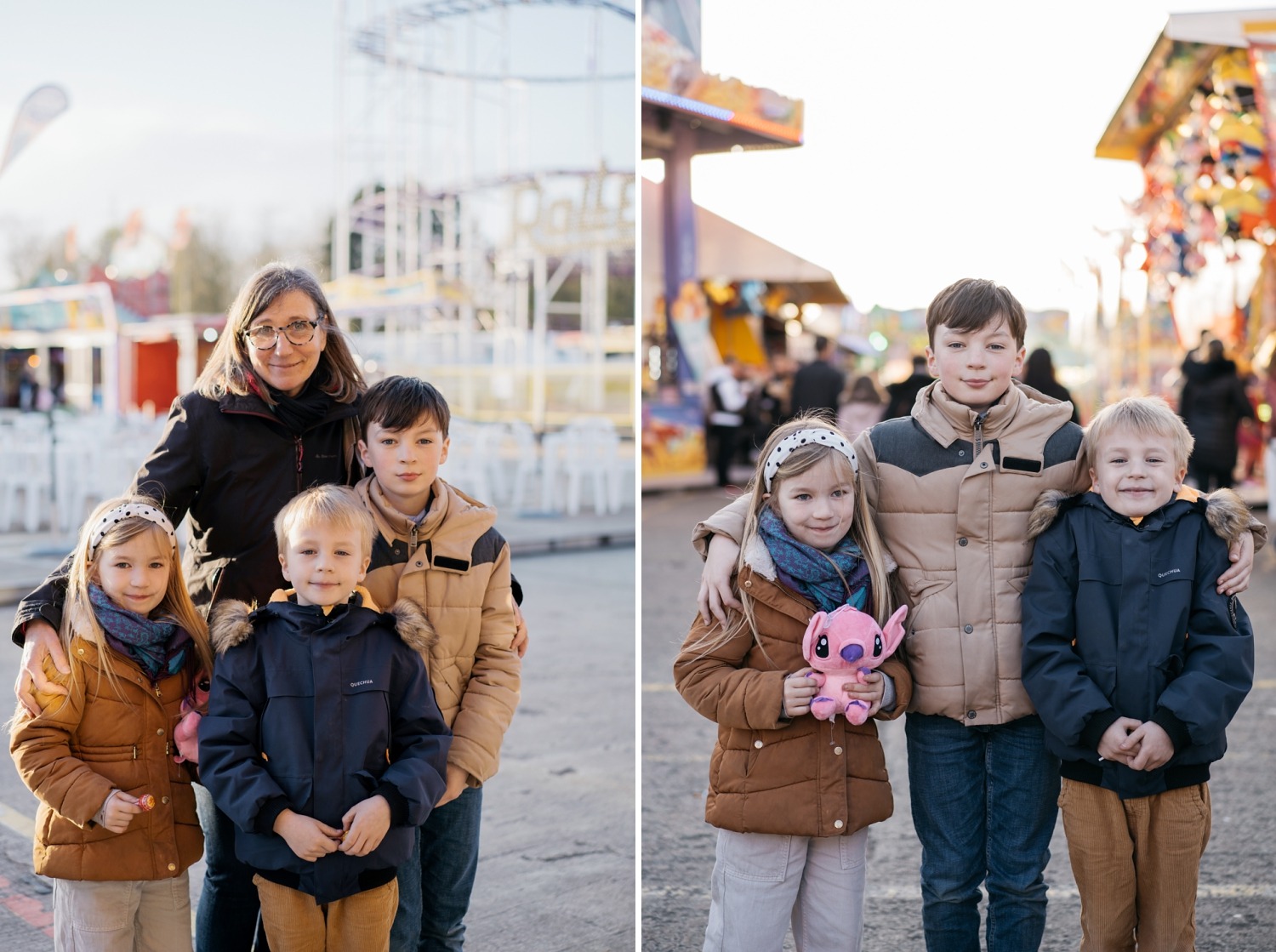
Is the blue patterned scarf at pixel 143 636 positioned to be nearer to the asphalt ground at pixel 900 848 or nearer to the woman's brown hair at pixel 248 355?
the woman's brown hair at pixel 248 355

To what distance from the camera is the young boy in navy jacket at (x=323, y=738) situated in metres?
2.28

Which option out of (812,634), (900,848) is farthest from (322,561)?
(900,848)

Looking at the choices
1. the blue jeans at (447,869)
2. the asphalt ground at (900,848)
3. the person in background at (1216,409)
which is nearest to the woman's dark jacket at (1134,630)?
the asphalt ground at (900,848)

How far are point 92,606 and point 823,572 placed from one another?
1.50 m

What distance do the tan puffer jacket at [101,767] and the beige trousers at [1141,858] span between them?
6.13 ft

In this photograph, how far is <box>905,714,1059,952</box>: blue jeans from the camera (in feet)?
8.54

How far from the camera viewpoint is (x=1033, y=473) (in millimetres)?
2625

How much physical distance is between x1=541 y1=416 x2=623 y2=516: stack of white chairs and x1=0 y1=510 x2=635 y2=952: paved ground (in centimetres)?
478

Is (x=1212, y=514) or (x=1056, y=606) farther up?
(x=1212, y=514)

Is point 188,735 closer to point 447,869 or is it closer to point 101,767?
point 101,767

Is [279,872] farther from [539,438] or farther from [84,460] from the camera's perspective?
[539,438]

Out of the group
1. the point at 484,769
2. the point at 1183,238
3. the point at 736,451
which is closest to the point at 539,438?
the point at 736,451

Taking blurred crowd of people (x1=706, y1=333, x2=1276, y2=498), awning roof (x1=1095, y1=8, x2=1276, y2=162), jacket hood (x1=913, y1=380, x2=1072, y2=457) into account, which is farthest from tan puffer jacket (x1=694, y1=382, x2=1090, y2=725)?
awning roof (x1=1095, y1=8, x2=1276, y2=162)

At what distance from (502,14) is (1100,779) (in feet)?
71.8
